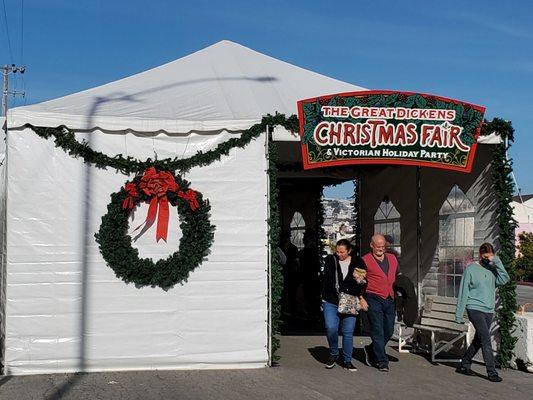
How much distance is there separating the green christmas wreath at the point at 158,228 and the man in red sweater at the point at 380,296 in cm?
221

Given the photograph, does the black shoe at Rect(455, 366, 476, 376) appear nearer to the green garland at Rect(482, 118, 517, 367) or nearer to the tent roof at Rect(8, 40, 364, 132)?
the green garland at Rect(482, 118, 517, 367)

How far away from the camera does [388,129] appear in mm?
10016

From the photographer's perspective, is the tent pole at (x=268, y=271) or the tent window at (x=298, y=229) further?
the tent window at (x=298, y=229)

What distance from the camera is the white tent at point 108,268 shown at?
30.0 ft

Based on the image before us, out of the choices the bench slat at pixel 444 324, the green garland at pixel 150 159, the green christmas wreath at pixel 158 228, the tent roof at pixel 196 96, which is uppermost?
the tent roof at pixel 196 96

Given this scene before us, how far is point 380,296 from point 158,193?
3217 mm

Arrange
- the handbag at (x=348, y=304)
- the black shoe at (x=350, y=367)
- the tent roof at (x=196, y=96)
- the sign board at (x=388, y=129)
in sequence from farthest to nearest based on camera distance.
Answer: the sign board at (x=388, y=129) → the black shoe at (x=350, y=367) → the handbag at (x=348, y=304) → the tent roof at (x=196, y=96)

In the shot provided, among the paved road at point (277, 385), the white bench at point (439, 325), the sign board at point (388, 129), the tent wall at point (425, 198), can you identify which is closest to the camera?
the paved road at point (277, 385)

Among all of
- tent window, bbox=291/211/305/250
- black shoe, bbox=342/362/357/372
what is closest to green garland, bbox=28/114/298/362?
black shoe, bbox=342/362/357/372

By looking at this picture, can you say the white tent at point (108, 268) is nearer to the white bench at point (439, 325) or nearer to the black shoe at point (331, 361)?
the black shoe at point (331, 361)

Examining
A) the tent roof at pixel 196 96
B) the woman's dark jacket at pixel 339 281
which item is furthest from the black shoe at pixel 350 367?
the tent roof at pixel 196 96

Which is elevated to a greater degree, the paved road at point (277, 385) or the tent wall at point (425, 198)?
the tent wall at point (425, 198)

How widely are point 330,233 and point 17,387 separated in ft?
37.7

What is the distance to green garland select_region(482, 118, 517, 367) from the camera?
1003cm
